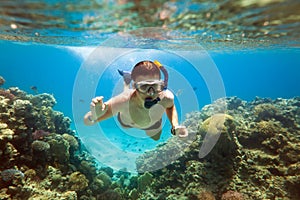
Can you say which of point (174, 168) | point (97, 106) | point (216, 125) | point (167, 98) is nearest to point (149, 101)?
point (167, 98)

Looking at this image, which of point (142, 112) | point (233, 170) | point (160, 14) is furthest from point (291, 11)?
point (142, 112)

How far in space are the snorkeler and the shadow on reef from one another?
2086 mm

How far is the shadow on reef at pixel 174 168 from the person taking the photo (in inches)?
241

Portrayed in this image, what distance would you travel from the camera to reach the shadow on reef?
20.1 feet

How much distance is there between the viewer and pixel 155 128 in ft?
21.9

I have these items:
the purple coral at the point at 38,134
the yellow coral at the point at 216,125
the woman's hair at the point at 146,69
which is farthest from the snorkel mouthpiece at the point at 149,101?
the purple coral at the point at 38,134

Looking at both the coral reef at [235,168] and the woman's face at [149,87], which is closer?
the woman's face at [149,87]

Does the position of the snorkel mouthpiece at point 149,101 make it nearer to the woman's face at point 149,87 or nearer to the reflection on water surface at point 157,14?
the woman's face at point 149,87

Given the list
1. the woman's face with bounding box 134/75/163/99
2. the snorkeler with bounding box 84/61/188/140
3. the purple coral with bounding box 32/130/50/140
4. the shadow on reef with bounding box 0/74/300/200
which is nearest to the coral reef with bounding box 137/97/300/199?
the shadow on reef with bounding box 0/74/300/200

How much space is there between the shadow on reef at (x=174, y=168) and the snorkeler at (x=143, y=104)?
2.09 meters

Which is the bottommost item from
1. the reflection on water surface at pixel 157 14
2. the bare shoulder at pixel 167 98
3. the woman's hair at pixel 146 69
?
the bare shoulder at pixel 167 98

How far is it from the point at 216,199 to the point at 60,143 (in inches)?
223

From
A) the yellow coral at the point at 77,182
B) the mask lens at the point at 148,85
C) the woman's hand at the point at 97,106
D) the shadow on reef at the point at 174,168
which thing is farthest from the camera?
the yellow coral at the point at 77,182

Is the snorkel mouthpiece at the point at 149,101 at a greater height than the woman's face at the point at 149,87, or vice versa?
the woman's face at the point at 149,87
